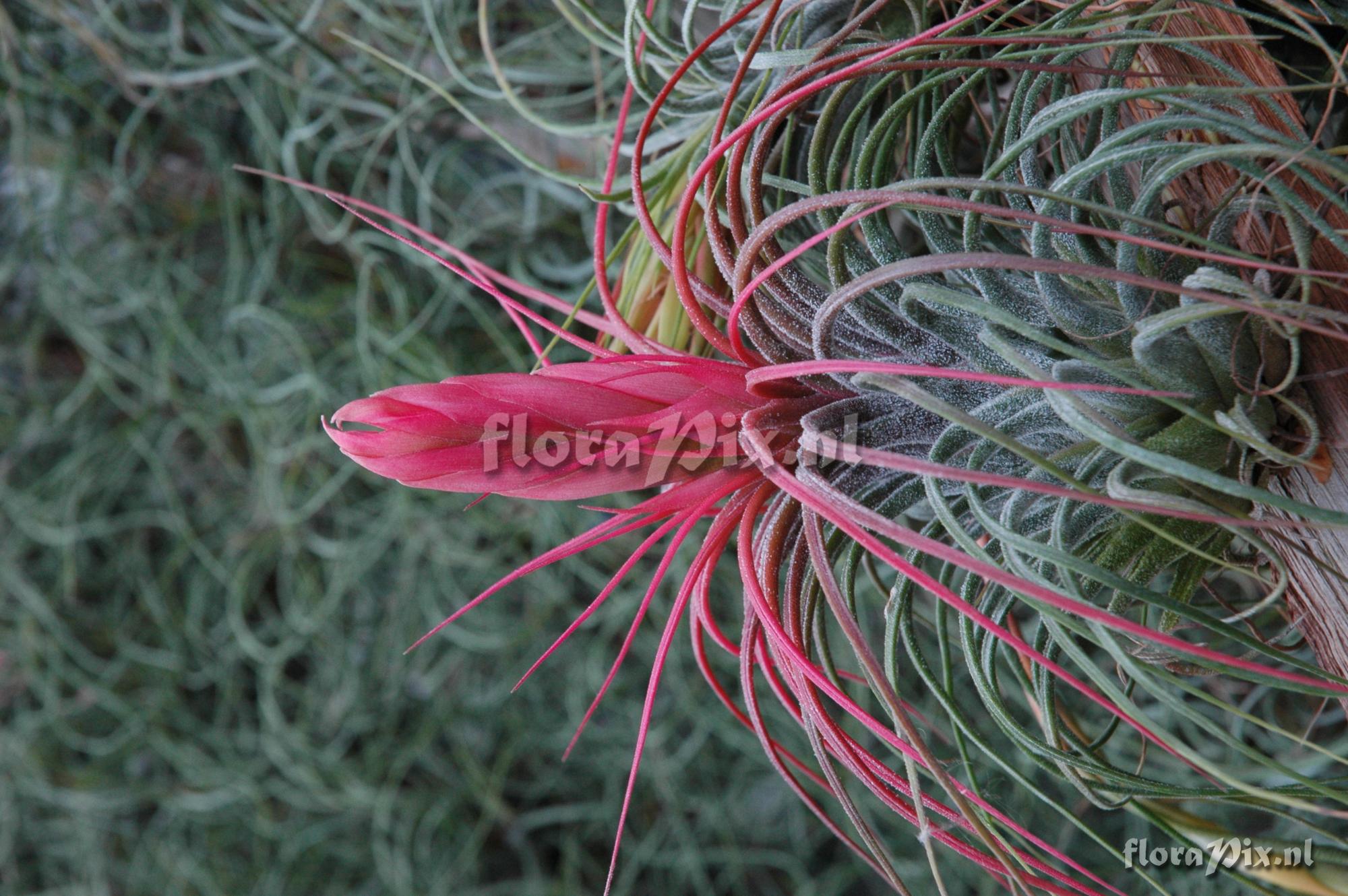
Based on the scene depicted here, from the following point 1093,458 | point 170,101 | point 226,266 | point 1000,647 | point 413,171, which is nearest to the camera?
point 1093,458

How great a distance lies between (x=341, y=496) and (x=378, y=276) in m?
0.21

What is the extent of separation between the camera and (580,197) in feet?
1.96

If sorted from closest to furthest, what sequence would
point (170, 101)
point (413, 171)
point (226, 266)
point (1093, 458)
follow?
point (1093, 458) < point (413, 171) < point (170, 101) < point (226, 266)

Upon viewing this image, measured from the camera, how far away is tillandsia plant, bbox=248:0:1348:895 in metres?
0.25

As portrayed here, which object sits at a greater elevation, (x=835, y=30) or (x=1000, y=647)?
(x=835, y=30)

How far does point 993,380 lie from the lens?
0.25 m

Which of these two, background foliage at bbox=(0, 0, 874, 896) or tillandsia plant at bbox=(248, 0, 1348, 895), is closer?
tillandsia plant at bbox=(248, 0, 1348, 895)

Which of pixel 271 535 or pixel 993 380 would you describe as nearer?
pixel 993 380

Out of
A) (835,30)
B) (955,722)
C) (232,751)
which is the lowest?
(232,751)

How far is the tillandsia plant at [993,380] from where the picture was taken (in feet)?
0.81

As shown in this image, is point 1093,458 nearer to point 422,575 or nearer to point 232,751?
point 422,575

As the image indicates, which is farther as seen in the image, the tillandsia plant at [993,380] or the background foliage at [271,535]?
the background foliage at [271,535]

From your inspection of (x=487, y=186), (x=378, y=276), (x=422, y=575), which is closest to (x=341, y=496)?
(x=422, y=575)

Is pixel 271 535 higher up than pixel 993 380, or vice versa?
pixel 993 380
